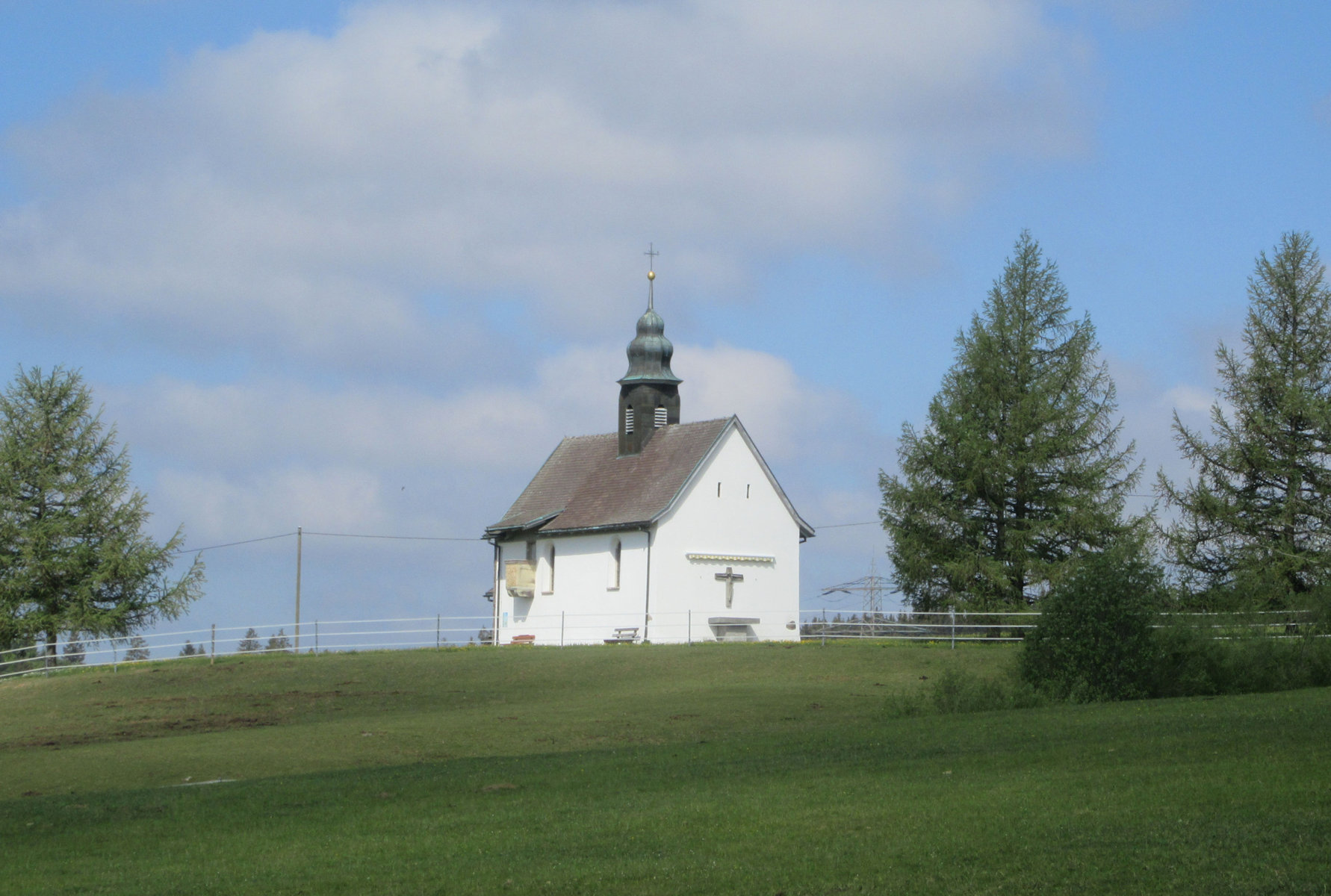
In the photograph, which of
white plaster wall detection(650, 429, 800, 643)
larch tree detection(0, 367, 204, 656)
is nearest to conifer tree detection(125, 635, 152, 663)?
larch tree detection(0, 367, 204, 656)

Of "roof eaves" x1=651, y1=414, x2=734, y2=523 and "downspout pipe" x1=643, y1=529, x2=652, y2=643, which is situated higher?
"roof eaves" x1=651, y1=414, x2=734, y2=523

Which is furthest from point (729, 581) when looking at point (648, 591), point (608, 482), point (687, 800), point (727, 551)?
point (687, 800)

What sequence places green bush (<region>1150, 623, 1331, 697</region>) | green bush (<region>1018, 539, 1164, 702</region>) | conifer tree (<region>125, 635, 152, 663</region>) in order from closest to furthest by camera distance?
green bush (<region>1018, 539, 1164, 702</region>) < green bush (<region>1150, 623, 1331, 697</region>) < conifer tree (<region>125, 635, 152, 663</region>)

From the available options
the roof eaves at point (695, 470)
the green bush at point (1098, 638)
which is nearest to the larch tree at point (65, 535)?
the roof eaves at point (695, 470)

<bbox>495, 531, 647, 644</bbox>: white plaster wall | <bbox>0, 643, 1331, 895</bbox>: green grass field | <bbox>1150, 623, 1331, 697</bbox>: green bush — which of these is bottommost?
<bbox>0, 643, 1331, 895</bbox>: green grass field

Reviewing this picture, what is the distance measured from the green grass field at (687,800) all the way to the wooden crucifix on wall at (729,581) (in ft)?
65.6

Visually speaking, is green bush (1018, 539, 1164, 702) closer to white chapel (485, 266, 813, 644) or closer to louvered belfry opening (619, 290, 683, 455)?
white chapel (485, 266, 813, 644)

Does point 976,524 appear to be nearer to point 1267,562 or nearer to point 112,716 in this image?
point 1267,562

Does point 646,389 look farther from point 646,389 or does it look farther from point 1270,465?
point 1270,465

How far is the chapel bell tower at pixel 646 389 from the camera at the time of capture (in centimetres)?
4997

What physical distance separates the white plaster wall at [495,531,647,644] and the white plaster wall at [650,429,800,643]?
2.87 ft

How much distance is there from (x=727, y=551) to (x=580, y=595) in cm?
553

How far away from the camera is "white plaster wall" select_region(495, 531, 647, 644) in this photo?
4549 cm

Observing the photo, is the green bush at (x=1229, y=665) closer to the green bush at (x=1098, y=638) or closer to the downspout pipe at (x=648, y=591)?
the green bush at (x=1098, y=638)
